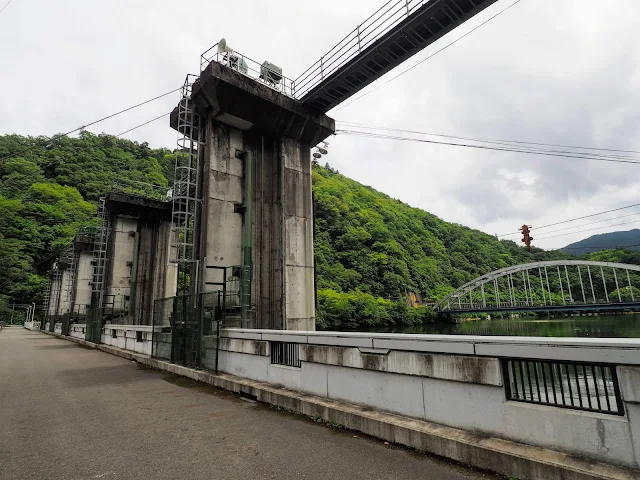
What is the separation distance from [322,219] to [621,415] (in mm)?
84407

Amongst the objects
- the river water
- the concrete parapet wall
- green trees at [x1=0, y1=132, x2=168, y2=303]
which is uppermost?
green trees at [x1=0, y1=132, x2=168, y2=303]

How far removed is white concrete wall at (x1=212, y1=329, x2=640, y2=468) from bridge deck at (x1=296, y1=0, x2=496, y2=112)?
9516 millimetres

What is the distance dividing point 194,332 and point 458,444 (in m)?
8.85

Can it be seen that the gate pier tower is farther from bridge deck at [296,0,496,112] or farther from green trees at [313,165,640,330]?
green trees at [313,165,640,330]

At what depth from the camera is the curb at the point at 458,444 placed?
3.45m

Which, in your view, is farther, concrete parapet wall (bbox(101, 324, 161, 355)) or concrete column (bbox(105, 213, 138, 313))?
concrete column (bbox(105, 213, 138, 313))

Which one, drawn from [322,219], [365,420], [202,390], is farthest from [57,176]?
[365,420]

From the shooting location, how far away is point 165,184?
7688 centimetres

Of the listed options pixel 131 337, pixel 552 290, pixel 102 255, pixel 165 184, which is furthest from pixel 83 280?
pixel 552 290

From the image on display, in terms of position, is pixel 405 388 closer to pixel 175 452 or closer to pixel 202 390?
pixel 175 452

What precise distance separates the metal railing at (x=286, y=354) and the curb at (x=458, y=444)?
602 millimetres

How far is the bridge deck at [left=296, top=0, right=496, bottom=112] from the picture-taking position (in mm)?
10133

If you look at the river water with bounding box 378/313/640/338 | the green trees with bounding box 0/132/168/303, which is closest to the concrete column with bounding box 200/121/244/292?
the river water with bounding box 378/313/640/338

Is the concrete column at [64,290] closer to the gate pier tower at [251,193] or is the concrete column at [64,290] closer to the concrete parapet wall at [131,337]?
the concrete parapet wall at [131,337]
